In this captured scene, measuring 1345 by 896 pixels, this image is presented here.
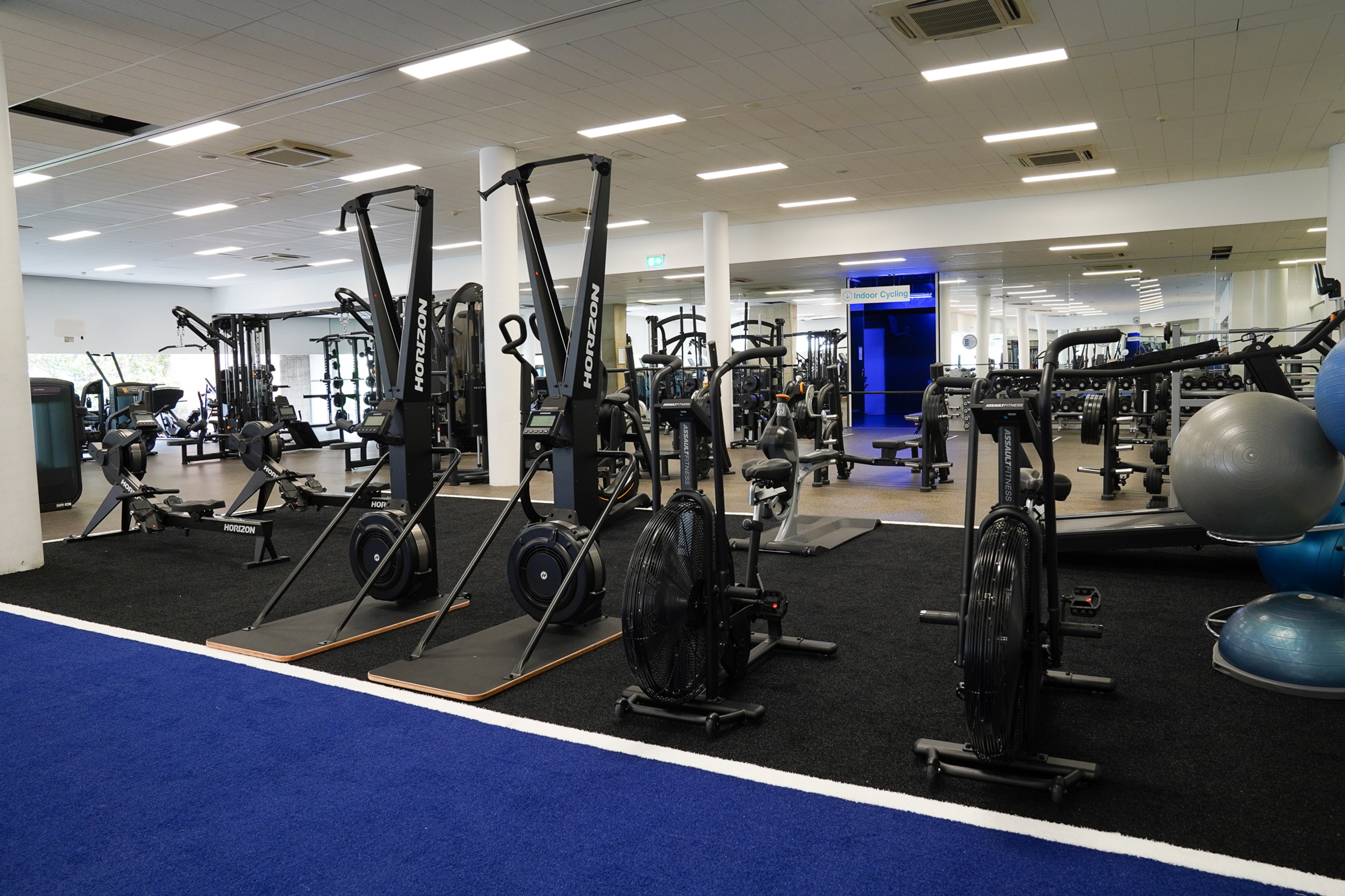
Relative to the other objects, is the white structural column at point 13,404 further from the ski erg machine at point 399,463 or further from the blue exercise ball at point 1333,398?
the blue exercise ball at point 1333,398

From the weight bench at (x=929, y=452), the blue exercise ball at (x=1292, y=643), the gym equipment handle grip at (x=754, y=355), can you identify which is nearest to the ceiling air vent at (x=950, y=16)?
the weight bench at (x=929, y=452)

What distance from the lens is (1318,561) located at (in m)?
3.40

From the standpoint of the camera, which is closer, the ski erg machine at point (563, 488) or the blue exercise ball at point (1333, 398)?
the blue exercise ball at point (1333, 398)

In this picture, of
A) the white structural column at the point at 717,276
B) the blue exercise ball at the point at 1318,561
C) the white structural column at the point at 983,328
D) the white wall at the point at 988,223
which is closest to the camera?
the blue exercise ball at the point at 1318,561

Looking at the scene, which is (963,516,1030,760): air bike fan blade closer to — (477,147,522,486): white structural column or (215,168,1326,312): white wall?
(477,147,522,486): white structural column

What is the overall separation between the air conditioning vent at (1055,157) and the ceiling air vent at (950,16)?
381 cm

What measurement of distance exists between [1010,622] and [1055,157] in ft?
29.3

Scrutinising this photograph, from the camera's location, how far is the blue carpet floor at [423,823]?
1.96 metres

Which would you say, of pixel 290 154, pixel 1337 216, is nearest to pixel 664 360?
pixel 290 154

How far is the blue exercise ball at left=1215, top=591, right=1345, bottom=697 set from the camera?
9.45ft

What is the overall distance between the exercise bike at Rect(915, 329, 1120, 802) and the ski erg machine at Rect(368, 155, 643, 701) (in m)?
1.52

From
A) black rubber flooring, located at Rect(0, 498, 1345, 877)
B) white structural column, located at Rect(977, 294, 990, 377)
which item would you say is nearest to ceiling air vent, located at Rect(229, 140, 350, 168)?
black rubber flooring, located at Rect(0, 498, 1345, 877)

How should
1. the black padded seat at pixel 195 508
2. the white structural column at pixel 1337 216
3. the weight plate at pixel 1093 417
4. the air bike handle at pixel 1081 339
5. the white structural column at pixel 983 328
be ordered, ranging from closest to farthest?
1. the air bike handle at pixel 1081 339
2. the black padded seat at pixel 195 508
3. the weight plate at pixel 1093 417
4. the white structural column at pixel 1337 216
5. the white structural column at pixel 983 328

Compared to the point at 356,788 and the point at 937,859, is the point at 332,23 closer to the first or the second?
the point at 356,788
